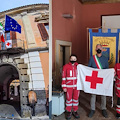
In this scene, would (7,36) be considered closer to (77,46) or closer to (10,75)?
(10,75)

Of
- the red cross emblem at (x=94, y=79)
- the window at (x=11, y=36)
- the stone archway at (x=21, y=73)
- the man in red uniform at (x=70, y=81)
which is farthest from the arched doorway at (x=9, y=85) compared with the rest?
the red cross emblem at (x=94, y=79)

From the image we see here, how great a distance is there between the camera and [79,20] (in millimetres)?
6203

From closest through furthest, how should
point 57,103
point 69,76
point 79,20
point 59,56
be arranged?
1. point 69,76
2. point 57,103
3. point 59,56
4. point 79,20

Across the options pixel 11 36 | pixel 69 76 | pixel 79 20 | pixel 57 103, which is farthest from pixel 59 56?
pixel 79 20

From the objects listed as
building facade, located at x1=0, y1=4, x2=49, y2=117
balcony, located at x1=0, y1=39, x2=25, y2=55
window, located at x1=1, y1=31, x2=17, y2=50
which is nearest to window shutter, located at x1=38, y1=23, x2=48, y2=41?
building facade, located at x1=0, y1=4, x2=49, y2=117

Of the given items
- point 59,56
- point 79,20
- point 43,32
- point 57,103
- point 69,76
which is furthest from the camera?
point 79,20

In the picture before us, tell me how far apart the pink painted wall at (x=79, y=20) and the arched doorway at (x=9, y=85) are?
60.9 inches

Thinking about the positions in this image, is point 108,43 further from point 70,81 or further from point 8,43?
point 8,43

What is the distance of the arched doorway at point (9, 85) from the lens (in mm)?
3392

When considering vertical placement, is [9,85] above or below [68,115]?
above

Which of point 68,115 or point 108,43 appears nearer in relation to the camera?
point 68,115

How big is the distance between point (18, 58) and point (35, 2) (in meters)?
1.06

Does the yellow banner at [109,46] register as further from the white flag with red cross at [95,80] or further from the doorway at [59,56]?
the white flag with red cross at [95,80]

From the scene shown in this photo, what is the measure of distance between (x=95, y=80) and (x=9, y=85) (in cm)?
170
